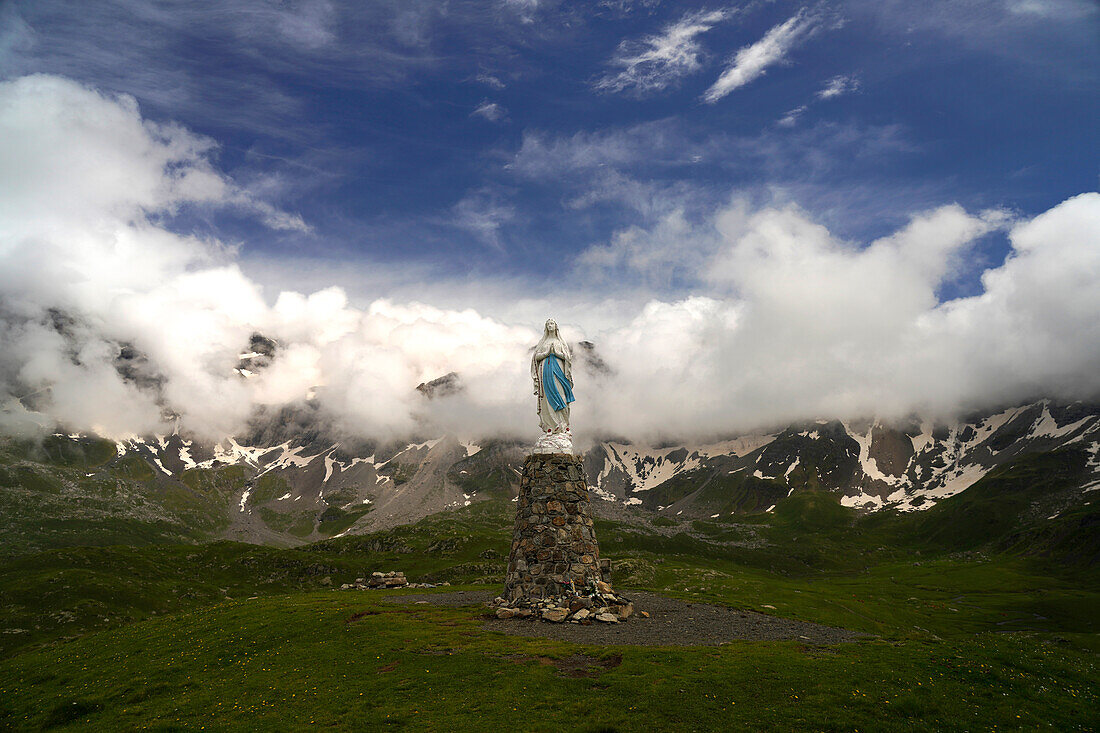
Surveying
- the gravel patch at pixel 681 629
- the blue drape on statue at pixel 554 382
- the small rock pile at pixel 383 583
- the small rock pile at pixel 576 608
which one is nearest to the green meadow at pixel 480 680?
the small rock pile at pixel 576 608

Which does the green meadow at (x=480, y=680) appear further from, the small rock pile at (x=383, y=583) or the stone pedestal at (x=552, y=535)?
the small rock pile at (x=383, y=583)

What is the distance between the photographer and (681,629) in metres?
43.9

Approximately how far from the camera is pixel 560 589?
1829 inches

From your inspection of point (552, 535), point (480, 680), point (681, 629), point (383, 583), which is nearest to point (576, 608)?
point (552, 535)

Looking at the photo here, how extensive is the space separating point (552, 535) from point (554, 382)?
48.3ft

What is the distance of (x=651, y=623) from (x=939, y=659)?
21.9 metres

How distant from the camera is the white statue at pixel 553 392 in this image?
53375 millimetres

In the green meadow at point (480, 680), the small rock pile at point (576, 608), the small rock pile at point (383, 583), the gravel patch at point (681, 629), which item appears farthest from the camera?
the small rock pile at point (383, 583)

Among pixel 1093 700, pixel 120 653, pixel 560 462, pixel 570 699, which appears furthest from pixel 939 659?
pixel 120 653

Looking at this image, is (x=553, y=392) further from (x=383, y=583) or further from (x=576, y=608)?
(x=383, y=583)

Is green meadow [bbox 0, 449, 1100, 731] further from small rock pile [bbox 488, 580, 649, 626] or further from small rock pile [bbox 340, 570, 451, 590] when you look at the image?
small rock pile [bbox 340, 570, 451, 590]

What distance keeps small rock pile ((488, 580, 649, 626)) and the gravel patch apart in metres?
0.67

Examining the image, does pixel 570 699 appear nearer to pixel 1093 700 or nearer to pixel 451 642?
pixel 451 642

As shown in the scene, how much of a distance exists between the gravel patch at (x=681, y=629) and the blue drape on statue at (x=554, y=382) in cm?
2001
